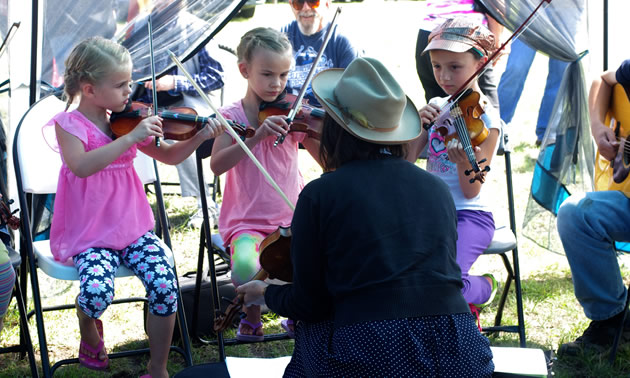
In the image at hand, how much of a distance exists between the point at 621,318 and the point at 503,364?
1.04m

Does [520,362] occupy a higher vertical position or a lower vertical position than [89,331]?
lower

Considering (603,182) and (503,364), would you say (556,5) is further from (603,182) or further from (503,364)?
(503,364)

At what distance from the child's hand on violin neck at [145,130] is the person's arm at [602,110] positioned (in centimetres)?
182

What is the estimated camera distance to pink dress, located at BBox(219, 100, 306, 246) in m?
2.92

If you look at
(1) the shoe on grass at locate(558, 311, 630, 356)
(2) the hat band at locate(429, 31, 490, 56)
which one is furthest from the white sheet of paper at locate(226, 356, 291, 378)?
(2) the hat band at locate(429, 31, 490, 56)

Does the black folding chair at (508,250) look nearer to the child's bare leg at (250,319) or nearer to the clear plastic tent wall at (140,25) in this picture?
the child's bare leg at (250,319)

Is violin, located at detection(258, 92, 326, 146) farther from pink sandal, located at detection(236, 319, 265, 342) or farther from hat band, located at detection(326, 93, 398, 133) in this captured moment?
hat band, located at detection(326, 93, 398, 133)

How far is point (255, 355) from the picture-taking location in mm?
3268

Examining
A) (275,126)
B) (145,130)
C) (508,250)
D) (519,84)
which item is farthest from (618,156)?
(519,84)

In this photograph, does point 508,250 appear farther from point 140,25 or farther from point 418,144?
point 140,25

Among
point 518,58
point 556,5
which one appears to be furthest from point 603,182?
point 518,58

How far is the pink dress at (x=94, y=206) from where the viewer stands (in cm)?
271

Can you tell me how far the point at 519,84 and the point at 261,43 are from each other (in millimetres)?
3796

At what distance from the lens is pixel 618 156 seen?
10.3 ft
